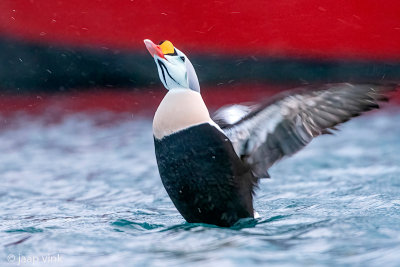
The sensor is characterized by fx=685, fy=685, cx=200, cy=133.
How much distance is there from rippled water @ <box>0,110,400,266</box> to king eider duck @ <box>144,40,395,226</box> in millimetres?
132

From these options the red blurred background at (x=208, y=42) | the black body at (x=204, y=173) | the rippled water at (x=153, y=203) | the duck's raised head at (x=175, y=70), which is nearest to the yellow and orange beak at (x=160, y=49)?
the duck's raised head at (x=175, y=70)

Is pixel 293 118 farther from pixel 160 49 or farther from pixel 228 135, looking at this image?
pixel 160 49

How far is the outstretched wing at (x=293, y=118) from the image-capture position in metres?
2.19

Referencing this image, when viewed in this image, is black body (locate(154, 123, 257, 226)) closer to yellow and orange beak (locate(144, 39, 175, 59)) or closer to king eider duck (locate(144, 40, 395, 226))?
king eider duck (locate(144, 40, 395, 226))

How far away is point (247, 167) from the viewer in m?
2.31

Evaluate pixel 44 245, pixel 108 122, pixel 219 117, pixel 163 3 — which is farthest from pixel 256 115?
pixel 108 122

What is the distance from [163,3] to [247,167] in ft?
9.16

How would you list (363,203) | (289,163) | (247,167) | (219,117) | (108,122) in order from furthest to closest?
(108,122)
(289,163)
(363,203)
(219,117)
(247,167)

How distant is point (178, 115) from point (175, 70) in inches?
7.6

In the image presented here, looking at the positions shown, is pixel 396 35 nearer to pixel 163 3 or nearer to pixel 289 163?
pixel 289 163

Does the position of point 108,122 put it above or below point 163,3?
below

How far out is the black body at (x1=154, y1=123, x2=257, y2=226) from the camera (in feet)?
7.19

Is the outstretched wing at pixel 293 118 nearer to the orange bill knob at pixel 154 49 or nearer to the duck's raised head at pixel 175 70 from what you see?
the duck's raised head at pixel 175 70

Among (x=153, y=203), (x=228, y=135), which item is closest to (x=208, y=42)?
(x=153, y=203)
